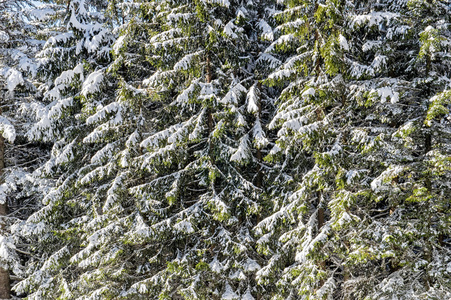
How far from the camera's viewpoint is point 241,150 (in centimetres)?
923

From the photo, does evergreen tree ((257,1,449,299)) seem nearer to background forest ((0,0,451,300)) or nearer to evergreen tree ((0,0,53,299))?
background forest ((0,0,451,300))

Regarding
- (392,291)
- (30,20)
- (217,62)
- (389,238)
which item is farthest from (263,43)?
(30,20)

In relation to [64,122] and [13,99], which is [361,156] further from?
[13,99]

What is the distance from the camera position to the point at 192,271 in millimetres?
9266

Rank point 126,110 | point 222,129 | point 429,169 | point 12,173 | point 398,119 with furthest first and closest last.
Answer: point 12,173
point 126,110
point 222,129
point 398,119
point 429,169

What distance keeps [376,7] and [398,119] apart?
2.78 m

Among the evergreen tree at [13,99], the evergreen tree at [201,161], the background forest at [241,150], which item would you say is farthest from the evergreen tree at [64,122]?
the evergreen tree at [201,161]

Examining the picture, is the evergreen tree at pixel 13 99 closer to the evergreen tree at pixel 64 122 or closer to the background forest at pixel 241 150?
the background forest at pixel 241 150

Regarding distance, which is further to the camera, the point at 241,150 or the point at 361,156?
the point at 241,150

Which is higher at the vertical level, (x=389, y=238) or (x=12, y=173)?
(x=389, y=238)

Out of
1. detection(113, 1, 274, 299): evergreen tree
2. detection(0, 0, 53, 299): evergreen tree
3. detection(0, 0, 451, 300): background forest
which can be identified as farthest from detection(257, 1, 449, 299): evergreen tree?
detection(0, 0, 53, 299): evergreen tree

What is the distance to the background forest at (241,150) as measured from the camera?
712 cm

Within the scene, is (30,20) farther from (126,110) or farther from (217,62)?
(217,62)

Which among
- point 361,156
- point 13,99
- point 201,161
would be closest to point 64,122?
point 13,99
